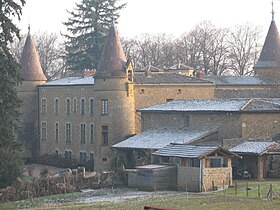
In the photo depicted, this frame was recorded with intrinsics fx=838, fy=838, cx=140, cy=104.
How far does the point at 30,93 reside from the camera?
7388 centimetres

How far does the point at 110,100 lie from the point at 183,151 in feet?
51.8

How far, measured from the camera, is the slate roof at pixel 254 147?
47.6 meters

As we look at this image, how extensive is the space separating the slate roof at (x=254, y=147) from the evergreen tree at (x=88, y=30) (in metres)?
40.3

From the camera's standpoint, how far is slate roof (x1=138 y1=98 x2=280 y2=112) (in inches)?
2077

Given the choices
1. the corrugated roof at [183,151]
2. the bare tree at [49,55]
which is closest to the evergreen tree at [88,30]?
the bare tree at [49,55]

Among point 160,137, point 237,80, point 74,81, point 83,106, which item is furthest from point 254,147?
point 237,80

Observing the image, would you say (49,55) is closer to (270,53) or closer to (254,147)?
(270,53)

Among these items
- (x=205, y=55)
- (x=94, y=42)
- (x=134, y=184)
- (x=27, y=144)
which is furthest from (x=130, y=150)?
(x=205, y=55)

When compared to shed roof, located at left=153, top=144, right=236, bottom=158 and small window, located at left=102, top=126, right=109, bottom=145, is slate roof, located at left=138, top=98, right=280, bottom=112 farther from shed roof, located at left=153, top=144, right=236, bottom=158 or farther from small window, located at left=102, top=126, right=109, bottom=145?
shed roof, located at left=153, top=144, right=236, bottom=158

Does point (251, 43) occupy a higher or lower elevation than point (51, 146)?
higher

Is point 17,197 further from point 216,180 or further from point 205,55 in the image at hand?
point 205,55

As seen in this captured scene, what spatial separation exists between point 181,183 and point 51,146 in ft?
94.5

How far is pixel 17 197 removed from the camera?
143 ft

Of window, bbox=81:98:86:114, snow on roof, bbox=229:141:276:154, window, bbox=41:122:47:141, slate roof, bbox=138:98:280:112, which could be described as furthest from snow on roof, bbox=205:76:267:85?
snow on roof, bbox=229:141:276:154
